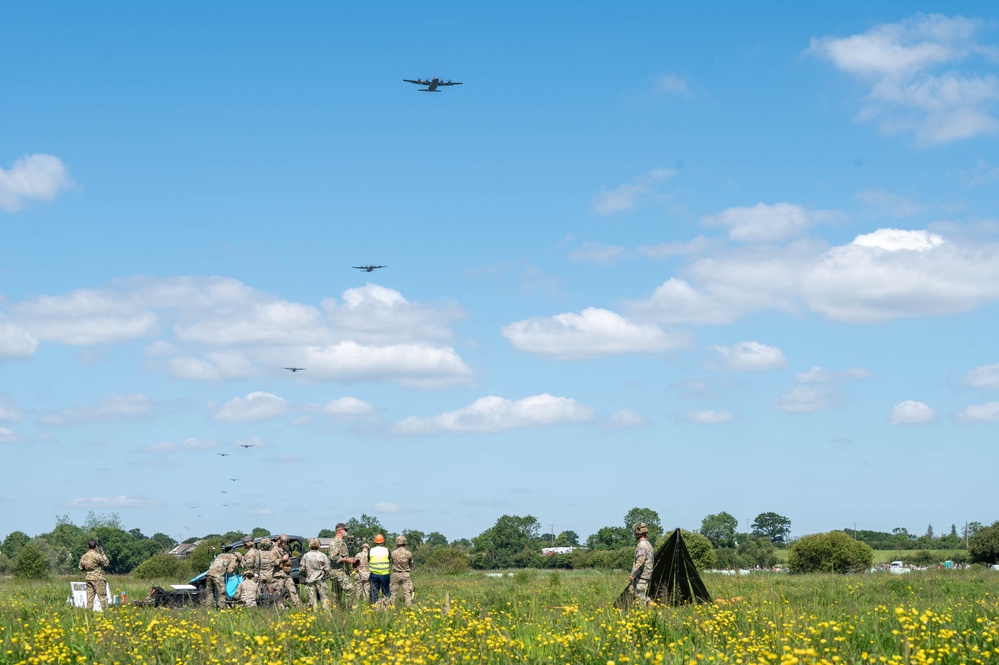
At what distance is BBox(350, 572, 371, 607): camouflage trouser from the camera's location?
20920mm

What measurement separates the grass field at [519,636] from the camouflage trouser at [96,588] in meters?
5.64

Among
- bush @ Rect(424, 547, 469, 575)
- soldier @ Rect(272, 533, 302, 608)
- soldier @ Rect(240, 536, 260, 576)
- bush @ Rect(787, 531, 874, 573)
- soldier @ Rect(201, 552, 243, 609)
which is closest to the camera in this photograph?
soldier @ Rect(272, 533, 302, 608)

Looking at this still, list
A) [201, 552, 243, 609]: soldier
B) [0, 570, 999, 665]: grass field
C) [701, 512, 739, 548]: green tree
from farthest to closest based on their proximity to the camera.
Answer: [701, 512, 739, 548]: green tree
[201, 552, 243, 609]: soldier
[0, 570, 999, 665]: grass field

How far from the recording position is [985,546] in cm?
7500

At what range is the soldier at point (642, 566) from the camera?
60.8ft

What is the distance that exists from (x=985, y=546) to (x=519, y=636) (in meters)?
72.3

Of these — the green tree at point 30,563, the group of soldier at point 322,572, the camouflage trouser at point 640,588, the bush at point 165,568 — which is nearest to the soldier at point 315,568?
the group of soldier at point 322,572

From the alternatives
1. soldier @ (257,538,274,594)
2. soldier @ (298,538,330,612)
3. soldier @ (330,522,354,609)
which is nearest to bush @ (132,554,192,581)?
soldier @ (257,538,274,594)

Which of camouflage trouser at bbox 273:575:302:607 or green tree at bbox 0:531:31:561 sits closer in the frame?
camouflage trouser at bbox 273:575:302:607

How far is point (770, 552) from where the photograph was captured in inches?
3752

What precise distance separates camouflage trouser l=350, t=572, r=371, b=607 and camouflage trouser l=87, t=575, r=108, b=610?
6.24 meters

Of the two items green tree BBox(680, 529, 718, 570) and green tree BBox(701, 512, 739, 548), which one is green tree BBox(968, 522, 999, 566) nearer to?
green tree BBox(680, 529, 718, 570)

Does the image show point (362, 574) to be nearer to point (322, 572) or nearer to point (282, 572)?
point (322, 572)

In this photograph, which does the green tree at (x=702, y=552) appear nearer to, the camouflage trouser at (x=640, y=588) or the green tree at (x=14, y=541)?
the camouflage trouser at (x=640, y=588)
